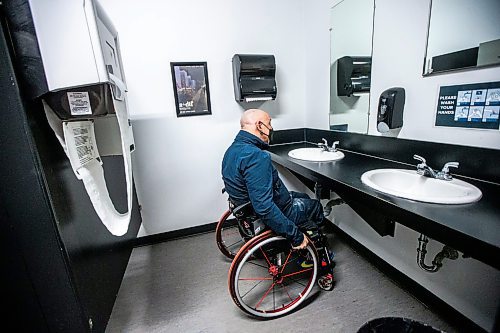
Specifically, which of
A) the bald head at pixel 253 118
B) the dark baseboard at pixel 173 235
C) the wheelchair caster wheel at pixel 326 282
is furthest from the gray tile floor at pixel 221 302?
the bald head at pixel 253 118

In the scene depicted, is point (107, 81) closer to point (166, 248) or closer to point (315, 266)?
point (315, 266)

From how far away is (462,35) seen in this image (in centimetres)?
119

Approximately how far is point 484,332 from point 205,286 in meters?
1.65

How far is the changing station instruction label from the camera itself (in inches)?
42.1

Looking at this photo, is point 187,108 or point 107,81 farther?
point 187,108

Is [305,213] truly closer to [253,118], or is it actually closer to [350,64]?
[253,118]

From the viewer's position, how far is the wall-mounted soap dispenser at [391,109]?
4.73ft

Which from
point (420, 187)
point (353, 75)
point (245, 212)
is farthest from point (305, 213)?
point (353, 75)

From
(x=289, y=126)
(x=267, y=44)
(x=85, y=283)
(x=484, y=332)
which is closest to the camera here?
(x=85, y=283)

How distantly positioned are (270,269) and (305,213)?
0.43 metres

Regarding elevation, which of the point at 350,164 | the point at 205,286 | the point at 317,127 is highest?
the point at 317,127

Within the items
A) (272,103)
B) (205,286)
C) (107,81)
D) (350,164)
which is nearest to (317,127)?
(272,103)

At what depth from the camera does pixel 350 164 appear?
1.62m

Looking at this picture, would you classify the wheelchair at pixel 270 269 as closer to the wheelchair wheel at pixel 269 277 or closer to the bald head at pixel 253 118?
the wheelchair wheel at pixel 269 277
